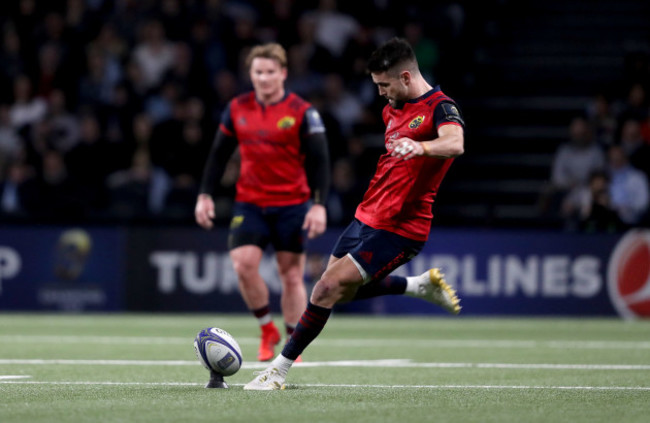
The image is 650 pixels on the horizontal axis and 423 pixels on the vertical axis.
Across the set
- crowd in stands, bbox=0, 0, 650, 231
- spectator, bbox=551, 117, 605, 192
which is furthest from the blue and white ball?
spectator, bbox=551, 117, 605, 192

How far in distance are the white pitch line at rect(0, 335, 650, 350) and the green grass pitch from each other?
0.04ft

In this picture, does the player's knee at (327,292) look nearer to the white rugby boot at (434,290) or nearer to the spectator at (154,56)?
the white rugby boot at (434,290)

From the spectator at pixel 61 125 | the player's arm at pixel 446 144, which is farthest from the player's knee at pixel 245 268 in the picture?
the spectator at pixel 61 125

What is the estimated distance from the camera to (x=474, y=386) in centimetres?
757

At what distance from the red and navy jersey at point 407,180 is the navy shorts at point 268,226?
2.27 m

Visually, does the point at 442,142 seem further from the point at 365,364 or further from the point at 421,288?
the point at 365,364

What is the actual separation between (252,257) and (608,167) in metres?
7.98

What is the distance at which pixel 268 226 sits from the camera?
31.8ft

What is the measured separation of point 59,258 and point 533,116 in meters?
7.79

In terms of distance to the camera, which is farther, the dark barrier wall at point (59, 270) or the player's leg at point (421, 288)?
the dark barrier wall at point (59, 270)

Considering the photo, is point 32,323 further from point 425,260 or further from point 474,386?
point 474,386

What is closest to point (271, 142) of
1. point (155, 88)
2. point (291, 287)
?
point (291, 287)

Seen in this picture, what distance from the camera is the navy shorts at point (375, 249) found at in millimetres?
7188

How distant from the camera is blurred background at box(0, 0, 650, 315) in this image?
615 inches
